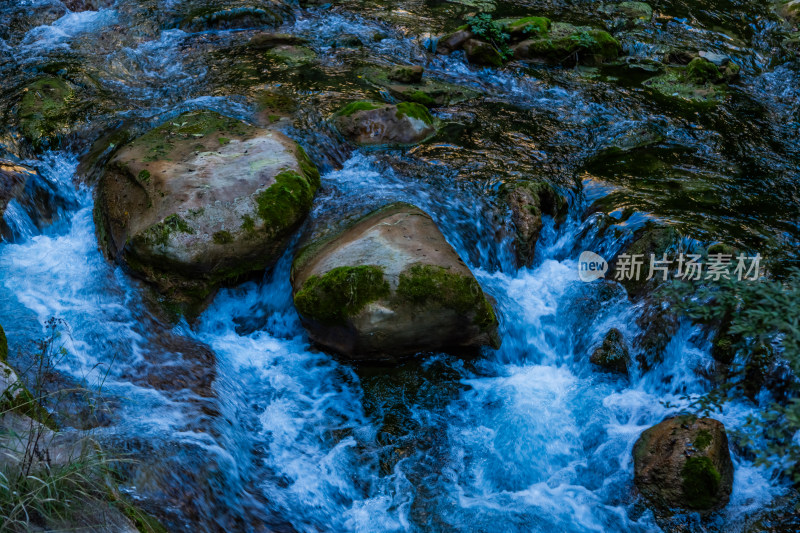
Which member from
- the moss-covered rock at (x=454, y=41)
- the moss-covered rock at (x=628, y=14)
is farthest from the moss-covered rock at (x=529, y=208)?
the moss-covered rock at (x=628, y=14)

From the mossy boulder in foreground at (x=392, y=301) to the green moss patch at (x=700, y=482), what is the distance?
2.11 metres

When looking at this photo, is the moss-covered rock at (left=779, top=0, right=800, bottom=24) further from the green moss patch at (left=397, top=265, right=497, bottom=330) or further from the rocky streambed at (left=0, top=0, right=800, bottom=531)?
the green moss patch at (left=397, top=265, right=497, bottom=330)

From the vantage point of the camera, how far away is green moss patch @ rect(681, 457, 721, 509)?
15.6 ft

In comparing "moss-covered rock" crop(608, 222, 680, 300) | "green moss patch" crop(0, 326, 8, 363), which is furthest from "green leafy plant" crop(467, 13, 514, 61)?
"green moss patch" crop(0, 326, 8, 363)

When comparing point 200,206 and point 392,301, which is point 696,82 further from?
point 200,206

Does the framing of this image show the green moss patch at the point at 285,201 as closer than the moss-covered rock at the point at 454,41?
Yes

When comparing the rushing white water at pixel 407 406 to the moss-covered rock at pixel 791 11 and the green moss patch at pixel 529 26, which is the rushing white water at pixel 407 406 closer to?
the green moss patch at pixel 529 26

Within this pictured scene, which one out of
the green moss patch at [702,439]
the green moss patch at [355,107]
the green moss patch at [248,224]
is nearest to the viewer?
the green moss patch at [702,439]

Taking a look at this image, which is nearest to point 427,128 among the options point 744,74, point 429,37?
point 429,37

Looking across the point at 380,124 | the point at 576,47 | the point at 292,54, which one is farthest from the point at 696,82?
the point at 292,54

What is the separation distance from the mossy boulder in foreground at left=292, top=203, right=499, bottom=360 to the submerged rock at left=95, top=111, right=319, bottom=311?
809 mm

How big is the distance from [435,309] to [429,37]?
7936mm

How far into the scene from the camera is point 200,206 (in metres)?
6.37

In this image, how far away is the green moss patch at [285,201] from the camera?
662 centimetres
